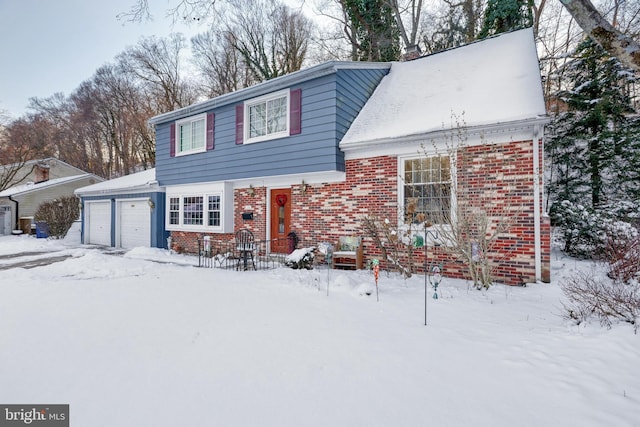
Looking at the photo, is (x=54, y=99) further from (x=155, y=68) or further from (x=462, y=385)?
(x=462, y=385)

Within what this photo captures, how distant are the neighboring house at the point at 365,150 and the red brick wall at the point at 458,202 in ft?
0.09

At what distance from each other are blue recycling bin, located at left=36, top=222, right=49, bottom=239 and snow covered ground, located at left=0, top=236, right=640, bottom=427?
602 inches

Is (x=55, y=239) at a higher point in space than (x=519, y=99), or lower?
lower

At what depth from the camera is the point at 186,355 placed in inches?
125

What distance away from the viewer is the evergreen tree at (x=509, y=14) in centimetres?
1162

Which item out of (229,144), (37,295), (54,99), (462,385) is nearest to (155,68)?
(54,99)

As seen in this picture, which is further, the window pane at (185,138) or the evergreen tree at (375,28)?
the evergreen tree at (375,28)

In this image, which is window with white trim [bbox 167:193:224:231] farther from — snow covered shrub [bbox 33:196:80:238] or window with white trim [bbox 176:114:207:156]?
snow covered shrub [bbox 33:196:80:238]

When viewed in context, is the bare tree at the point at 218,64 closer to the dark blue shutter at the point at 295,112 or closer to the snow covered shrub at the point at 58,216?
the snow covered shrub at the point at 58,216

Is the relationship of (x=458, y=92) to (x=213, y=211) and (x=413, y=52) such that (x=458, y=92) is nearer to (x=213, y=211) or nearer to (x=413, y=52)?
(x=413, y=52)

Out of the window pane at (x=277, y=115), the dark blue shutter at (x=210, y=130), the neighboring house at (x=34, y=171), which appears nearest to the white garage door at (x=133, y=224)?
the dark blue shutter at (x=210, y=130)

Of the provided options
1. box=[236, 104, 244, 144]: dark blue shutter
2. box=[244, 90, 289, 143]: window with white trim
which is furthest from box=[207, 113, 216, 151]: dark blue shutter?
box=[244, 90, 289, 143]: window with white trim

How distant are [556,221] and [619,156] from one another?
300cm

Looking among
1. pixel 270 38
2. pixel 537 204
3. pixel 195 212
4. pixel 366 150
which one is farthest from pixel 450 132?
pixel 270 38
